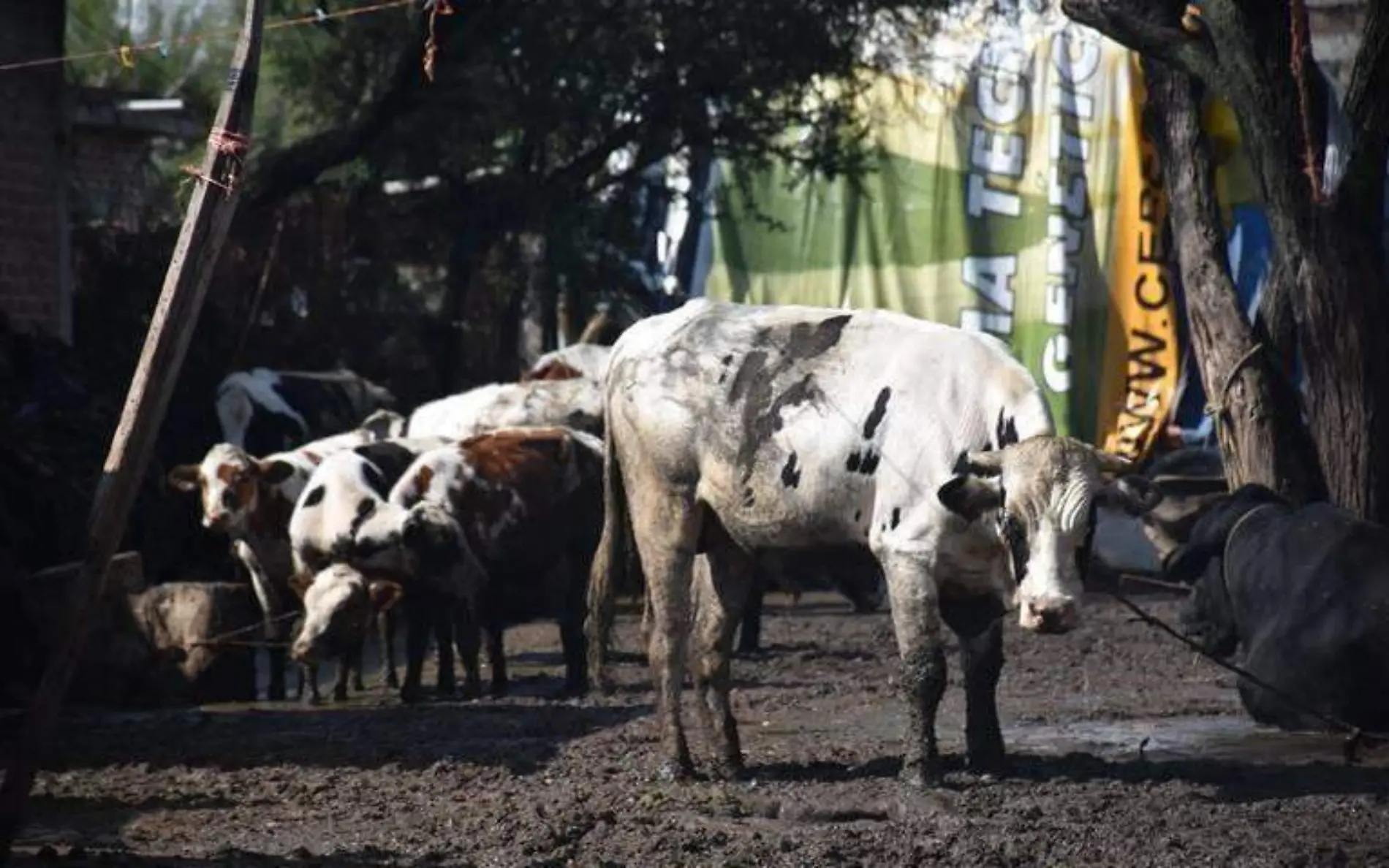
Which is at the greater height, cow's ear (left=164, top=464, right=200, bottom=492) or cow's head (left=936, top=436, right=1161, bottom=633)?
cow's head (left=936, top=436, right=1161, bottom=633)

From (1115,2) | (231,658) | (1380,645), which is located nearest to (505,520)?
(231,658)

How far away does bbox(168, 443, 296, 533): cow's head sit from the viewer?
1614cm

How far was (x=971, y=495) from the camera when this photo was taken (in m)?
9.97

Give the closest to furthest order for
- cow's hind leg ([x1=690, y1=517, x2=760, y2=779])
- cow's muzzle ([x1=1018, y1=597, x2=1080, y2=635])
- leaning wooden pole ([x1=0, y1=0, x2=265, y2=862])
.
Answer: leaning wooden pole ([x1=0, y1=0, x2=265, y2=862]) → cow's muzzle ([x1=1018, y1=597, x2=1080, y2=635]) → cow's hind leg ([x1=690, y1=517, x2=760, y2=779])

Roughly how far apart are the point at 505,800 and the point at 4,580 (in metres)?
2.22

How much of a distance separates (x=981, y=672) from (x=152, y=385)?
3942mm

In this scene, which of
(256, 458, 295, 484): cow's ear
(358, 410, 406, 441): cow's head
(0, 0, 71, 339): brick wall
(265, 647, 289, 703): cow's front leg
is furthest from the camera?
(358, 410, 406, 441): cow's head

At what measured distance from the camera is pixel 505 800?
10156mm

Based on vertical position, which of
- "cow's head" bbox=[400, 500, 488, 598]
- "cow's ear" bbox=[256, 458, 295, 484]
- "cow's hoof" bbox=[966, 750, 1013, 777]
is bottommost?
"cow's hoof" bbox=[966, 750, 1013, 777]

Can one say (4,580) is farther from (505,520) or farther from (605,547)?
(505,520)

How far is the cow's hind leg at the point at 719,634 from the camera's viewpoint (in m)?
10.8

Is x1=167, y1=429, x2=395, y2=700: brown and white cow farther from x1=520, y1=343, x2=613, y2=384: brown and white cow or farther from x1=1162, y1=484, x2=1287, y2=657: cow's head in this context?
x1=1162, y1=484, x2=1287, y2=657: cow's head

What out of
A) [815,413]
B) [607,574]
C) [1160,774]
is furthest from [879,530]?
[607,574]

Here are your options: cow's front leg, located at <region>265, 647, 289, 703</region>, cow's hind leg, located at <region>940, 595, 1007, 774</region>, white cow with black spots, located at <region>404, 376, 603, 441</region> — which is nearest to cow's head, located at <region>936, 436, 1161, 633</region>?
cow's hind leg, located at <region>940, 595, 1007, 774</region>
